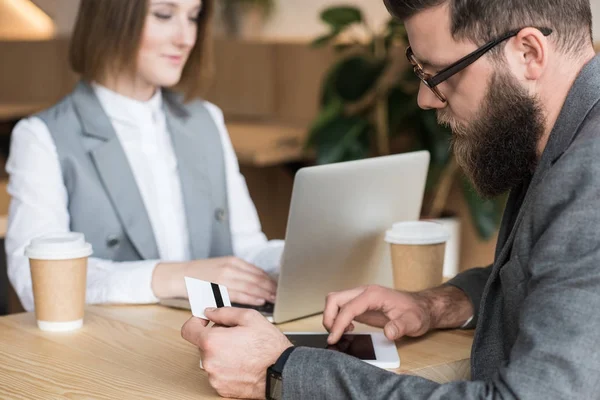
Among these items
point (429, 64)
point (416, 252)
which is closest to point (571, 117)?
point (429, 64)

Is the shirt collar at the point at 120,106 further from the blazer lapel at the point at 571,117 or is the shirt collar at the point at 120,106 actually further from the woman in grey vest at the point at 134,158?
the blazer lapel at the point at 571,117

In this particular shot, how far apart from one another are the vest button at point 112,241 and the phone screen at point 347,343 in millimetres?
712

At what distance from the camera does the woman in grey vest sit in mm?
2029

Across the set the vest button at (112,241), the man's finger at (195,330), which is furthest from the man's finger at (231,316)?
the vest button at (112,241)

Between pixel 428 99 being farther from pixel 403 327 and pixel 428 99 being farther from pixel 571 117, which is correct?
pixel 403 327

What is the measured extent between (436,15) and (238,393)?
57cm

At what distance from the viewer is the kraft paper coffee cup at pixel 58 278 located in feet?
5.10

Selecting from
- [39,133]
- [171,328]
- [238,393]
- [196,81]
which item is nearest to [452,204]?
[196,81]

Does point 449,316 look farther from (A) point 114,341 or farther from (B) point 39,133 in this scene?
(B) point 39,133

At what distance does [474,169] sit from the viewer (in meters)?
1.37

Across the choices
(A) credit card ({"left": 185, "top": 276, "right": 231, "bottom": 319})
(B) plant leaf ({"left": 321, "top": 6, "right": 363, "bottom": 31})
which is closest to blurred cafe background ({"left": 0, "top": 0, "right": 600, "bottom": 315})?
(B) plant leaf ({"left": 321, "top": 6, "right": 363, "bottom": 31})

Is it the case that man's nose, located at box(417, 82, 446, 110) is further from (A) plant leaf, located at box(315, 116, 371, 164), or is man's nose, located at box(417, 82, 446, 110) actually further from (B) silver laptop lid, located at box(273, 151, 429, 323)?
(A) plant leaf, located at box(315, 116, 371, 164)

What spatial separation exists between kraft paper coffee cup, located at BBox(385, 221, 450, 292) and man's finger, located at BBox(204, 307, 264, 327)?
0.44 m

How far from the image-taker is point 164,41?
7.30 ft
